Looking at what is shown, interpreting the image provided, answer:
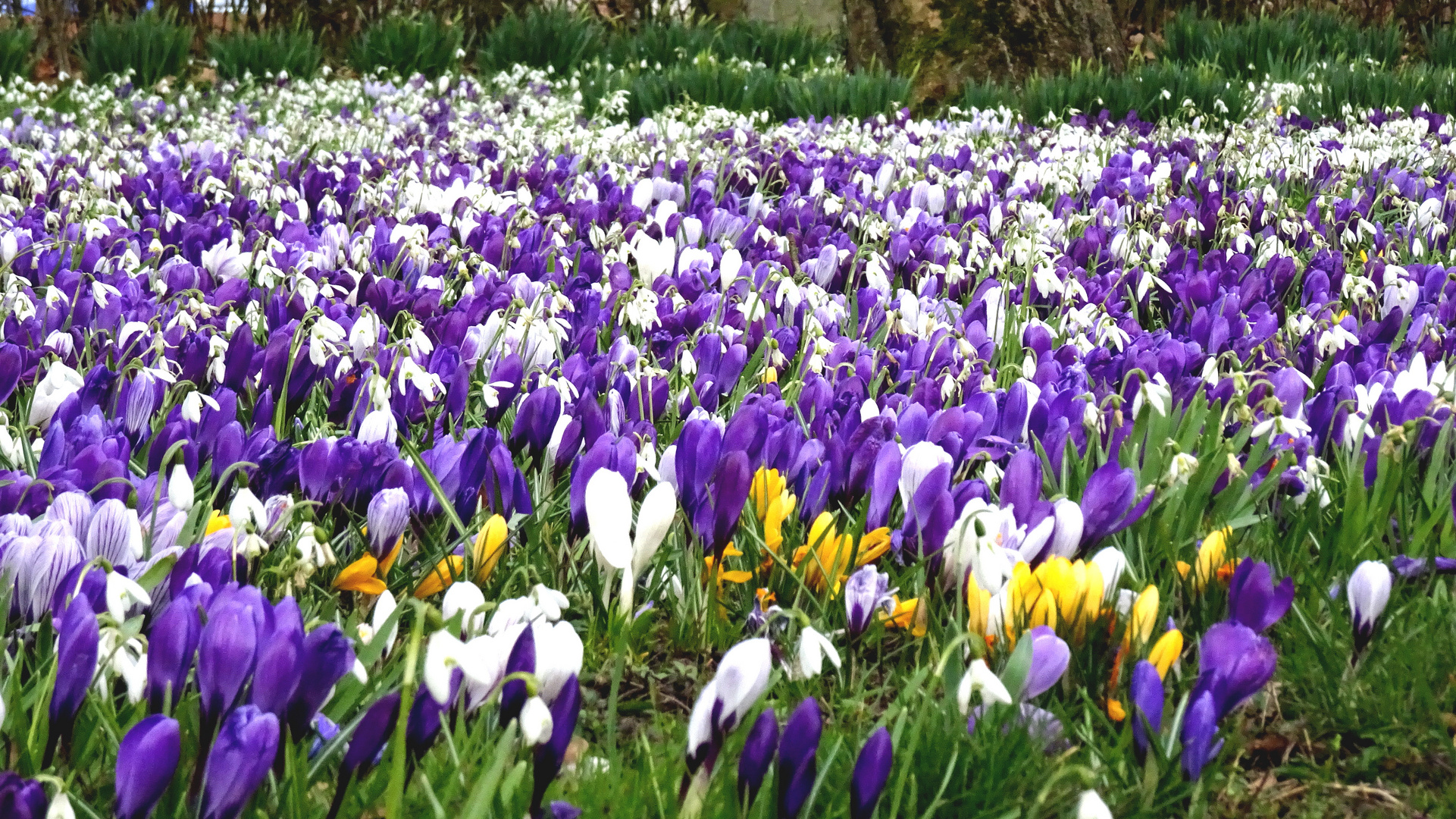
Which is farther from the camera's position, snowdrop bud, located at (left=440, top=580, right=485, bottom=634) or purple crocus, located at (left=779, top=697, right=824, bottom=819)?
snowdrop bud, located at (left=440, top=580, right=485, bottom=634)

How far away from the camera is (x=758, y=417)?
6.47 ft

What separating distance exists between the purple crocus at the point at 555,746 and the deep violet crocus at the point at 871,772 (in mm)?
265

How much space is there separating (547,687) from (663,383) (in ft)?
3.64

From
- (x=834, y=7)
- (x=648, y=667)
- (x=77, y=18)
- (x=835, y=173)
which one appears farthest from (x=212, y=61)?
(x=648, y=667)

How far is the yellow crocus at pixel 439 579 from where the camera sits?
1.71 meters

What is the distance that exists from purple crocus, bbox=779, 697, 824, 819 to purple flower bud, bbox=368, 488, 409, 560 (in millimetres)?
714

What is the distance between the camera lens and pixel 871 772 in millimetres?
1188

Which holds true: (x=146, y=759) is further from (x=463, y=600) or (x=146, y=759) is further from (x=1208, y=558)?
(x=1208, y=558)

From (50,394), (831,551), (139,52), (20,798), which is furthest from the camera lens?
(139,52)

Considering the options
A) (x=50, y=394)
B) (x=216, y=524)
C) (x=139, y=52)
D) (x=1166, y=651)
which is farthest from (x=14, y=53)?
(x=1166, y=651)

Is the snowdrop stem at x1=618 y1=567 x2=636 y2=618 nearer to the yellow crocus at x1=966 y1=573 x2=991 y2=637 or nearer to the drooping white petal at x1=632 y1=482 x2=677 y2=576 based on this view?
the drooping white petal at x1=632 y1=482 x2=677 y2=576

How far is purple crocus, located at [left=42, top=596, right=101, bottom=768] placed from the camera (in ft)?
3.94

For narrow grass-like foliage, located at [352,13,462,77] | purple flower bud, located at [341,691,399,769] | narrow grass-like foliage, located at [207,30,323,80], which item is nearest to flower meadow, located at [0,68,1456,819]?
purple flower bud, located at [341,691,399,769]

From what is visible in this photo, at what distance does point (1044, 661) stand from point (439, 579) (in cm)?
79
